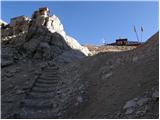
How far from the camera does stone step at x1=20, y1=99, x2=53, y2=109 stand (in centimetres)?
1489

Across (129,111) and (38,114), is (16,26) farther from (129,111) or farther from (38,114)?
(129,111)

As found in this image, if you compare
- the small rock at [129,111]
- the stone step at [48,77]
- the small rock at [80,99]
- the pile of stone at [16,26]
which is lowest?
the small rock at [129,111]

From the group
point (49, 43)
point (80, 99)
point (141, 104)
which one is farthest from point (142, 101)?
point (49, 43)

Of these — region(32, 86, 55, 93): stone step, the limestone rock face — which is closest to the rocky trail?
region(32, 86, 55, 93): stone step

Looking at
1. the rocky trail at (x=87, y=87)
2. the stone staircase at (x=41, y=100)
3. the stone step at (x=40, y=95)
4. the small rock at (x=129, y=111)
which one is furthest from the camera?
the stone step at (x=40, y=95)

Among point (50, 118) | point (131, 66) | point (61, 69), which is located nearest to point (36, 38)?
point (61, 69)

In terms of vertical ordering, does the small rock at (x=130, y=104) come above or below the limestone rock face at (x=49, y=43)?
below

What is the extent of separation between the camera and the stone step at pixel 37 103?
1489 cm

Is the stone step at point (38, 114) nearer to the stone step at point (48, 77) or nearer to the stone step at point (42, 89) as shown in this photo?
the stone step at point (42, 89)

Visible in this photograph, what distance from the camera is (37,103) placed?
15.3m

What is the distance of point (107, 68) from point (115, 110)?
21.0ft

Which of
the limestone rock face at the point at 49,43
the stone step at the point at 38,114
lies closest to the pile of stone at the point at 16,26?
the limestone rock face at the point at 49,43

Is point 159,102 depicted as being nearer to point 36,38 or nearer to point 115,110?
point 115,110

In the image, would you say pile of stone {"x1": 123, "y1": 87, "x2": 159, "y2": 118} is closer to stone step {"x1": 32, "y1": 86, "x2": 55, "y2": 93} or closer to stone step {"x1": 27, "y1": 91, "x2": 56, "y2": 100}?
stone step {"x1": 27, "y1": 91, "x2": 56, "y2": 100}
